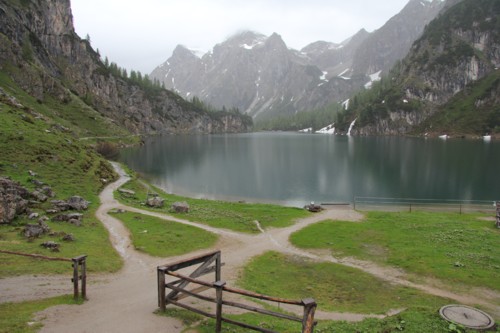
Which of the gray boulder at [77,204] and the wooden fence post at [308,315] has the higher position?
the wooden fence post at [308,315]

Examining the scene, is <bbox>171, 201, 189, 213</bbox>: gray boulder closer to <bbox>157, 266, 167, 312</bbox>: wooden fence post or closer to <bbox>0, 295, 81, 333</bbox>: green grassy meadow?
<bbox>0, 295, 81, 333</bbox>: green grassy meadow

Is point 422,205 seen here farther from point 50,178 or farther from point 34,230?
point 50,178

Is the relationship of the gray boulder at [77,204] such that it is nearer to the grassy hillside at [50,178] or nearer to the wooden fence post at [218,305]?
the grassy hillside at [50,178]

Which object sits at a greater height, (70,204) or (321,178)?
(321,178)

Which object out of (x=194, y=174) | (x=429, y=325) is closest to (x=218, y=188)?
(x=194, y=174)

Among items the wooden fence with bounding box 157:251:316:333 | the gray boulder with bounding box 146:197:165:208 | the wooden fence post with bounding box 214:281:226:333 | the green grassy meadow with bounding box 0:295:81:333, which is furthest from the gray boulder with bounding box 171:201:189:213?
the wooden fence post with bounding box 214:281:226:333

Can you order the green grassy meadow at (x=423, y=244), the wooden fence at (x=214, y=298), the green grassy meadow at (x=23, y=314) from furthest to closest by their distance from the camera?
the green grassy meadow at (x=423, y=244), the green grassy meadow at (x=23, y=314), the wooden fence at (x=214, y=298)

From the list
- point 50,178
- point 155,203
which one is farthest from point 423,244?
point 50,178


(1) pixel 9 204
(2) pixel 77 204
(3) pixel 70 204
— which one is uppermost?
(1) pixel 9 204

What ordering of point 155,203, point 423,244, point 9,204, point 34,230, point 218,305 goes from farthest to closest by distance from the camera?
1. point 155,203
2. point 423,244
3. point 9,204
4. point 34,230
5. point 218,305

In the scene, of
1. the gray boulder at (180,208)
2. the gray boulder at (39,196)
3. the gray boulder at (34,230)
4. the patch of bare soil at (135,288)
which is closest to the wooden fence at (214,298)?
the patch of bare soil at (135,288)

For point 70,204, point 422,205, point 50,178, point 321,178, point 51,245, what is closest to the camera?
point 51,245

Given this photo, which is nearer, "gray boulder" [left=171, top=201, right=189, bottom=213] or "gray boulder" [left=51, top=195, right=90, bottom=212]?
"gray boulder" [left=51, top=195, right=90, bottom=212]

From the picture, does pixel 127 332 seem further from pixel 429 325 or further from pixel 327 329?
pixel 429 325
